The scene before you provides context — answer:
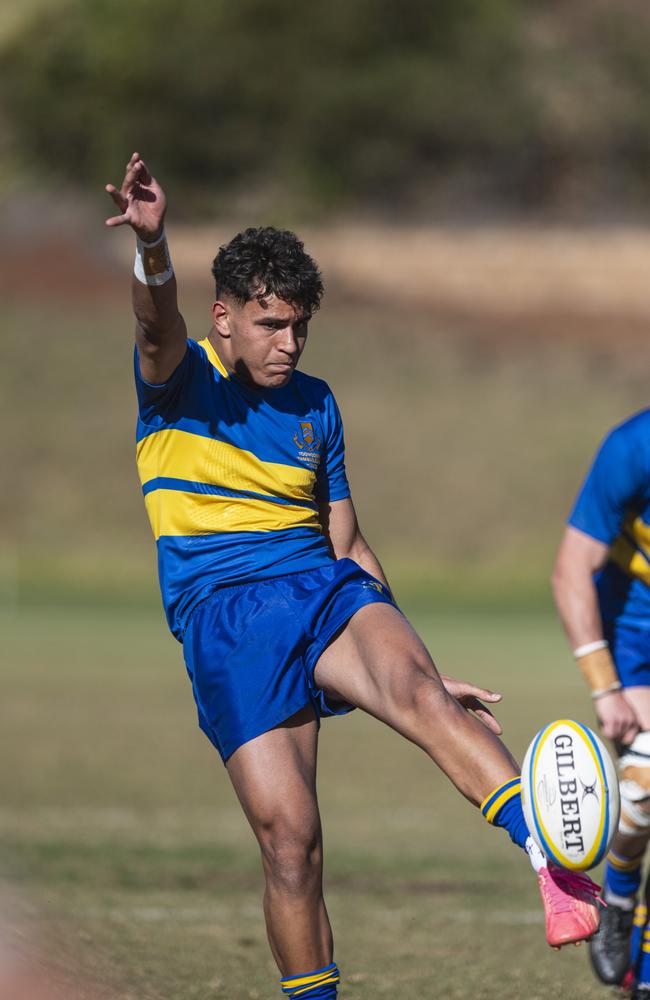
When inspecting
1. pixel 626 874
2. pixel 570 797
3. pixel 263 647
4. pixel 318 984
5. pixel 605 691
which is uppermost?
pixel 263 647

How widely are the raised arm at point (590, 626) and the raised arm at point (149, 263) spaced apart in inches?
74.7

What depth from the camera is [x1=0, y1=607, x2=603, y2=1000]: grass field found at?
587 centimetres

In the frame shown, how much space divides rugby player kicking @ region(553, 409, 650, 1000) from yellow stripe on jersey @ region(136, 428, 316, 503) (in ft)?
4.50

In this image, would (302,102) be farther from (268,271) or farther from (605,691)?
(268,271)

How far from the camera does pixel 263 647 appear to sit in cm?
484

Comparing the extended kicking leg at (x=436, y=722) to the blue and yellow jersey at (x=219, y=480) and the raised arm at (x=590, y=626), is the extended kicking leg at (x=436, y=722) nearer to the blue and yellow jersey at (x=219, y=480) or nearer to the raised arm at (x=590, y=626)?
the blue and yellow jersey at (x=219, y=480)

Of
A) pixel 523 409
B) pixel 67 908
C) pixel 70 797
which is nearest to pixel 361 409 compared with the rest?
pixel 523 409

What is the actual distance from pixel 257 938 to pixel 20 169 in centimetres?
4172

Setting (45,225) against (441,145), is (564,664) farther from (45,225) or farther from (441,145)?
(441,145)

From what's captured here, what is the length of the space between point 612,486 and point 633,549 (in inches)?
16.3

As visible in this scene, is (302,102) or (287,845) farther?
(302,102)

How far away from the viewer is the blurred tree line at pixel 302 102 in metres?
45.6

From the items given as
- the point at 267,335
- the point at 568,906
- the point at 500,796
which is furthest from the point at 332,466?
the point at 568,906

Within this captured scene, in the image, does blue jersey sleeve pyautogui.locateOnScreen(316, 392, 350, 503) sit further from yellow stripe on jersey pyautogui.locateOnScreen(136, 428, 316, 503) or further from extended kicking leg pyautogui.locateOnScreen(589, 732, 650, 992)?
extended kicking leg pyautogui.locateOnScreen(589, 732, 650, 992)
